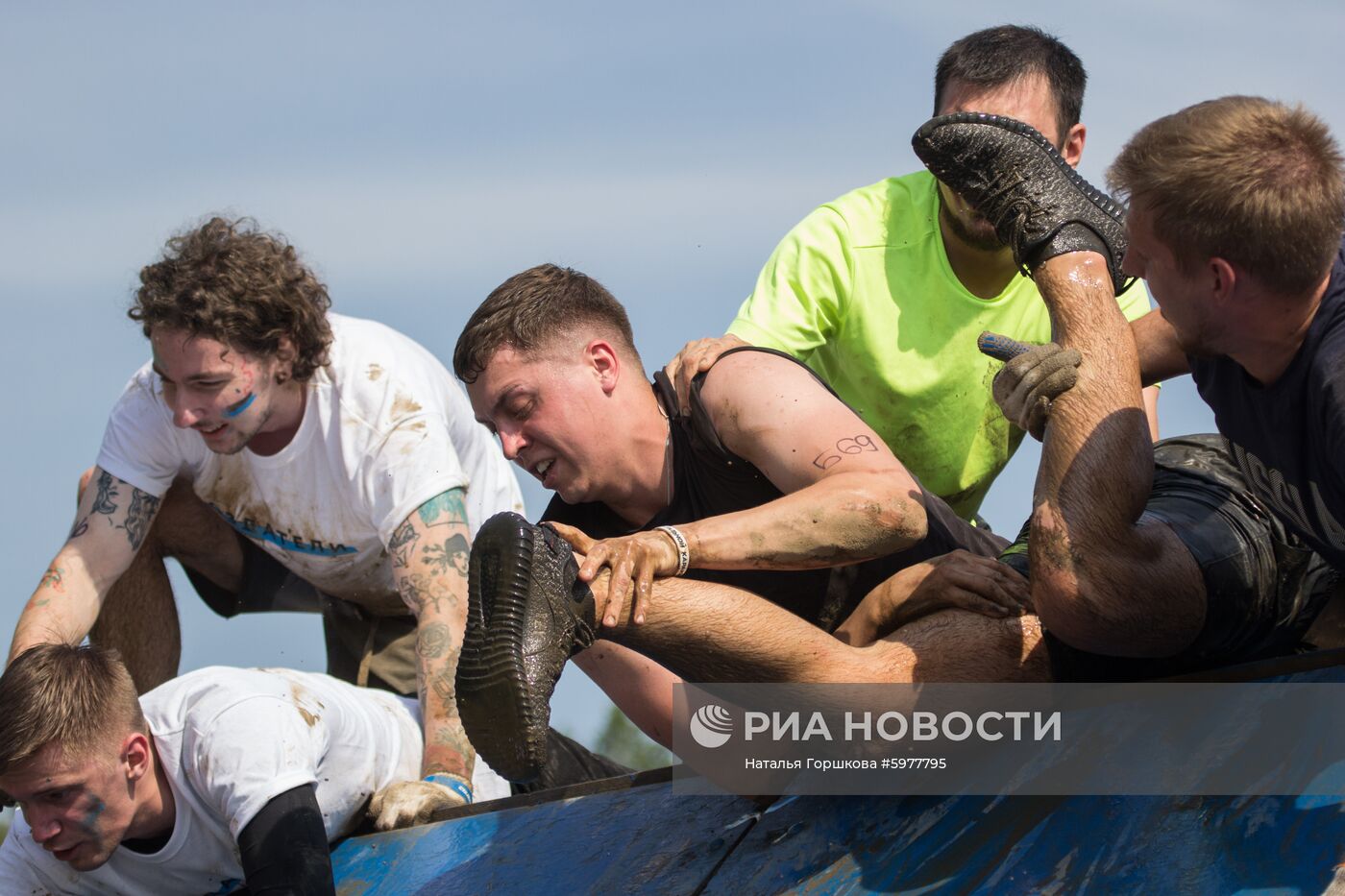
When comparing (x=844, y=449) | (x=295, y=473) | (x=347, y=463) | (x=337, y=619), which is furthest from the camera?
(x=337, y=619)

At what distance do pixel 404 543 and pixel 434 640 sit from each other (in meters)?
0.28

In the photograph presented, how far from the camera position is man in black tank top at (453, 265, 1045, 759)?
2.87m

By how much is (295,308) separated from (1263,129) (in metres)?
2.72

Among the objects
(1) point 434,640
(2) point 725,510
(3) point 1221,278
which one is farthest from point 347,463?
(3) point 1221,278

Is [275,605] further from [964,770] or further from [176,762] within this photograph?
[964,770]

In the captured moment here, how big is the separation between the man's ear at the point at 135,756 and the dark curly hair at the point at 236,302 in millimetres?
1199

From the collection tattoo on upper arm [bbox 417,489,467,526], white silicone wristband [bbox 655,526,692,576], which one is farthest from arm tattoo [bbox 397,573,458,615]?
white silicone wristband [bbox 655,526,692,576]

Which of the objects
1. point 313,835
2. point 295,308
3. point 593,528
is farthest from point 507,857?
point 295,308

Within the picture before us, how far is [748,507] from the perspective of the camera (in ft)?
10.8

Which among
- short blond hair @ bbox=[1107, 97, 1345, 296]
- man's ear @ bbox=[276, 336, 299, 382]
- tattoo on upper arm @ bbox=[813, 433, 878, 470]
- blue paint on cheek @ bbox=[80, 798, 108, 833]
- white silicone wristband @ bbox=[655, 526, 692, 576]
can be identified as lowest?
blue paint on cheek @ bbox=[80, 798, 108, 833]

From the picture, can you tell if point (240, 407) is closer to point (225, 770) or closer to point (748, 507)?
point (225, 770)

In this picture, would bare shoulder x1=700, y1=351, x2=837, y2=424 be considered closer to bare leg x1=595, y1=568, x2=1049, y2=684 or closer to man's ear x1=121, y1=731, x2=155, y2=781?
bare leg x1=595, y1=568, x2=1049, y2=684

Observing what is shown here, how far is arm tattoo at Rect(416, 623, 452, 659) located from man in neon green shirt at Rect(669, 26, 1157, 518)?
42.7 inches

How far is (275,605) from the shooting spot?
509cm
